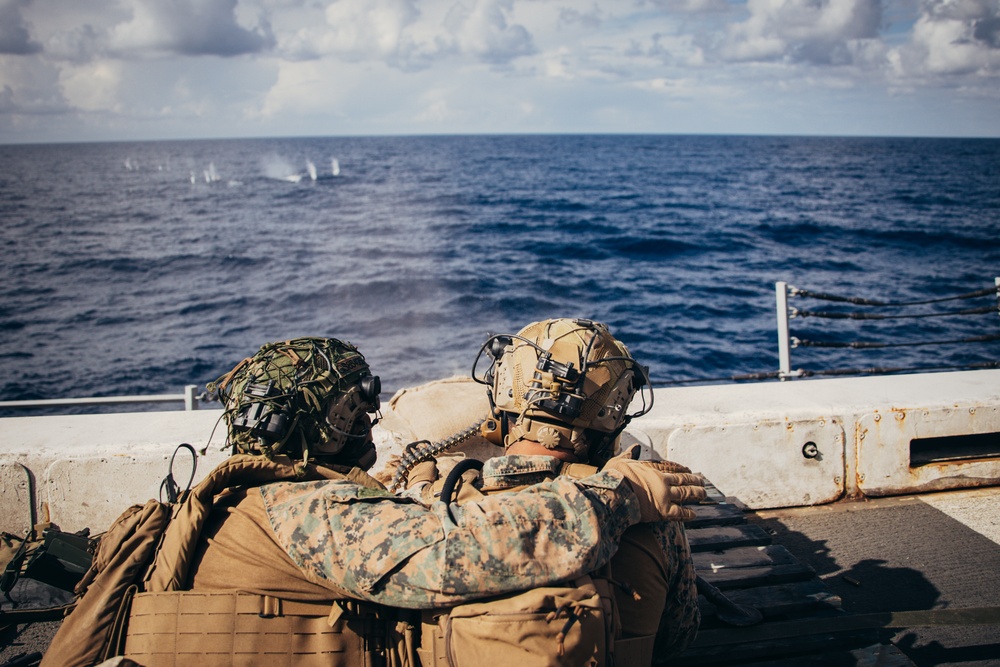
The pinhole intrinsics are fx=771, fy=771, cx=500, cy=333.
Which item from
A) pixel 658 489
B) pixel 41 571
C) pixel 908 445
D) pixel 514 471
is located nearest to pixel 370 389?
pixel 514 471

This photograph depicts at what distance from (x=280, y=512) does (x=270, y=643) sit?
385 millimetres

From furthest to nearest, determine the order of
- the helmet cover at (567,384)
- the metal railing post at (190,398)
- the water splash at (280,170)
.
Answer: the water splash at (280,170) < the metal railing post at (190,398) < the helmet cover at (567,384)

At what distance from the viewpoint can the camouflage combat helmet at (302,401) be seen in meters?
2.71

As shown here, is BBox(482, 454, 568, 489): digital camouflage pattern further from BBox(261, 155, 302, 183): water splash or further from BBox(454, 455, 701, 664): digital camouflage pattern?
BBox(261, 155, 302, 183): water splash

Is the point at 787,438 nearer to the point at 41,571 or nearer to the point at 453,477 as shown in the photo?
the point at 453,477

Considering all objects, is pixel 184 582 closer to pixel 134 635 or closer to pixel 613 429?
pixel 134 635

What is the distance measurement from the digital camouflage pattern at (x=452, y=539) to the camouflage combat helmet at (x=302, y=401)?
47cm

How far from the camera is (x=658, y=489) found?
2424 millimetres

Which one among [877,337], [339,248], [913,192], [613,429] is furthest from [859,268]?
[913,192]

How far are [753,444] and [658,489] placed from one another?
92.4 inches

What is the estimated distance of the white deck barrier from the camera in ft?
13.1

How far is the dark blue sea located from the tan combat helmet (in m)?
2.31

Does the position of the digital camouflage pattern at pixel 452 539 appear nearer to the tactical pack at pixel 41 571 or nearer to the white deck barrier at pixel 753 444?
the tactical pack at pixel 41 571

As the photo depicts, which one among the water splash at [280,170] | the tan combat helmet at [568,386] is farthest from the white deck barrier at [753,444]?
the water splash at [280,170]
